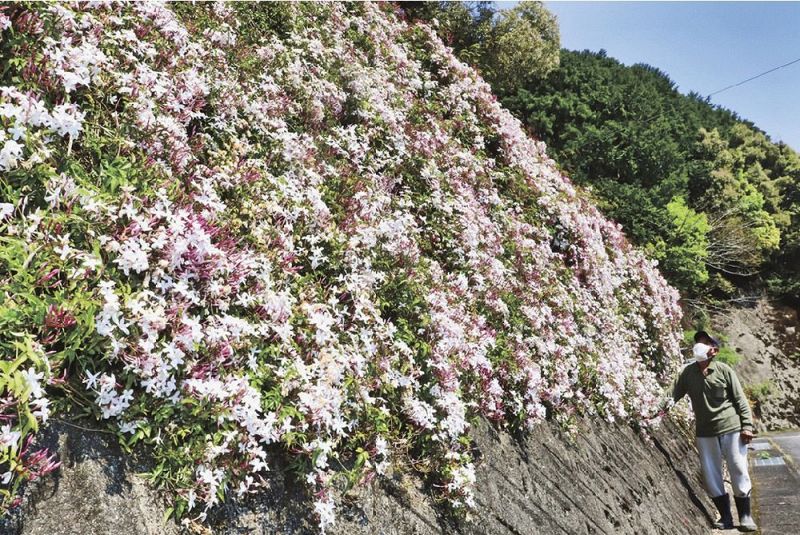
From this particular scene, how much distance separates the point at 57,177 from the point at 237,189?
1.67 metres

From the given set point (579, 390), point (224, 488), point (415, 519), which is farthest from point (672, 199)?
point (224, 488)

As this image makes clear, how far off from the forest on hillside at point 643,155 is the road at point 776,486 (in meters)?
8.53

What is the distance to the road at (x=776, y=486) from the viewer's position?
7.31 m

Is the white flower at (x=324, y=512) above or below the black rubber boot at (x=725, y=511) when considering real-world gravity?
above

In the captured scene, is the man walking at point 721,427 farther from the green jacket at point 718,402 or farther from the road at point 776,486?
the road at point 776,486

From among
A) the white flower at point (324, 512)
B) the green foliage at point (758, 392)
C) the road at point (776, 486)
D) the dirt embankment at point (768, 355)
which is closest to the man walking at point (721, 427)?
the road at point (776, 486)

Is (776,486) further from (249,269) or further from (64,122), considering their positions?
(64,122)

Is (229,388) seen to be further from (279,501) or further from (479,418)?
(479,418)

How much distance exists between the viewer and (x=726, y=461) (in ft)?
26.6

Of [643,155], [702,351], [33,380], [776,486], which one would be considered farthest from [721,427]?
[643,155]

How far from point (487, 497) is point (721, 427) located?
533 cm

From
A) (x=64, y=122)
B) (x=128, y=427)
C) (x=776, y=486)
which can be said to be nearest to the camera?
(x=128, y=427)

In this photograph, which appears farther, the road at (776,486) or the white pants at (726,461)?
the white pants at (726,461)

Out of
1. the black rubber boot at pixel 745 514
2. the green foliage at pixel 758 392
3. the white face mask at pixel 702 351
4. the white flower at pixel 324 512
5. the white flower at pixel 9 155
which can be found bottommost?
the green foliage at pixel 758 392
